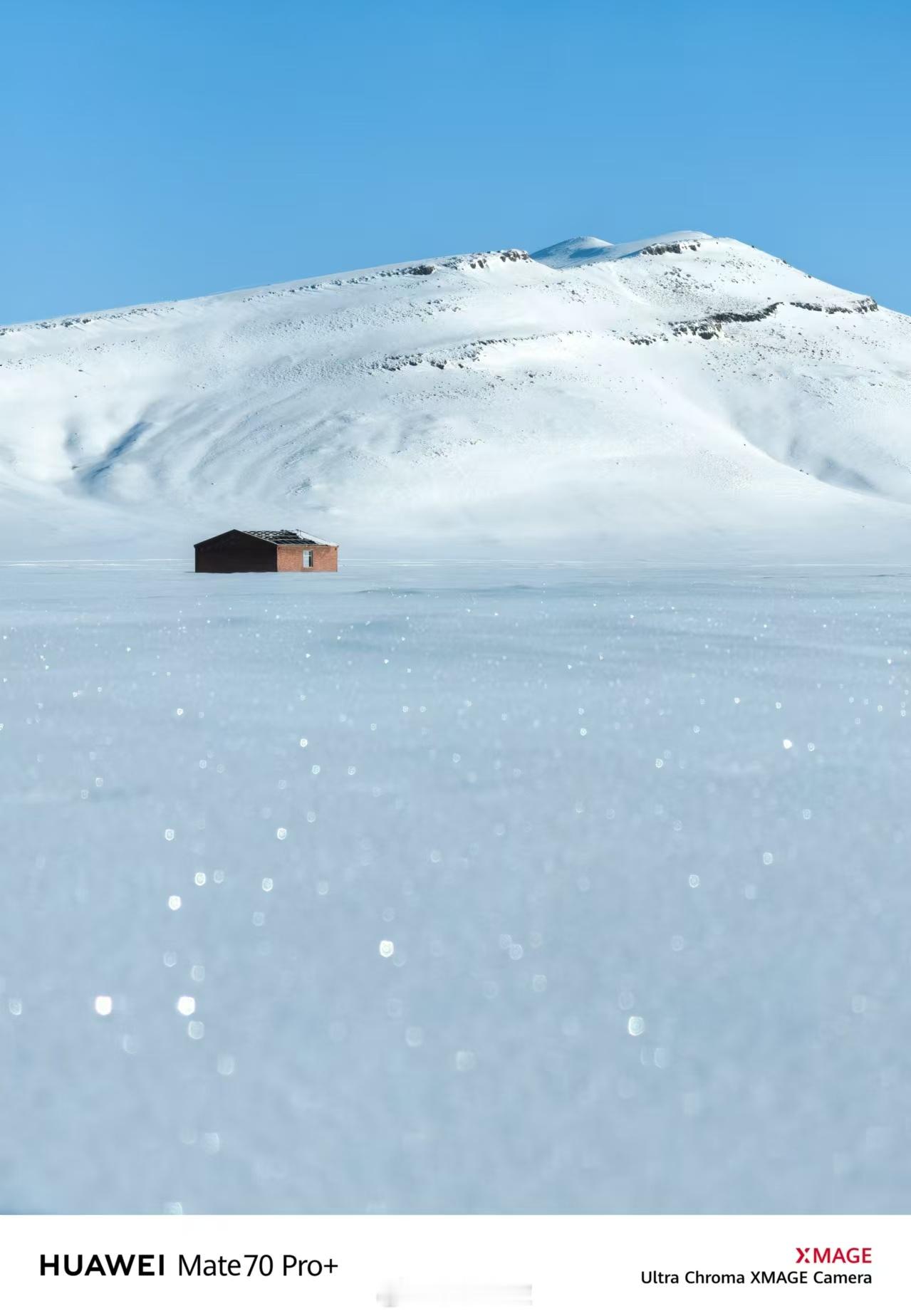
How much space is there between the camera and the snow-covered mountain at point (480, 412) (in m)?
106

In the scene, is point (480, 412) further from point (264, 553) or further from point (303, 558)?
point (264, 553)

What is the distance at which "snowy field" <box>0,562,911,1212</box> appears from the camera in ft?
17.0

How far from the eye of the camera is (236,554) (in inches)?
2549

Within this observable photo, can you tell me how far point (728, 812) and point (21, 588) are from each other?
38.2 meters

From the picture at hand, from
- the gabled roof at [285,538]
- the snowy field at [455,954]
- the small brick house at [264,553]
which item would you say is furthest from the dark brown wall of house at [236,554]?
the snowy field at [455,954]

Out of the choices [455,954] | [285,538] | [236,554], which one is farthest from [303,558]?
[455,954]

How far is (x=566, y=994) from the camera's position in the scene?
6688mm

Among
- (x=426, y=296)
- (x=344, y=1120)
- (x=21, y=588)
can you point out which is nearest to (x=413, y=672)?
(x=344, y=1120)

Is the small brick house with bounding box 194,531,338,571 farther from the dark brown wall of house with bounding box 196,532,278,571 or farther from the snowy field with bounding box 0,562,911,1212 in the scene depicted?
the snowy field with bounding box 0,562,911,1212

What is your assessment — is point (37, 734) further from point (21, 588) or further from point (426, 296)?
point (426, 296)

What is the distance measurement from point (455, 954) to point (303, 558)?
5834 cm
